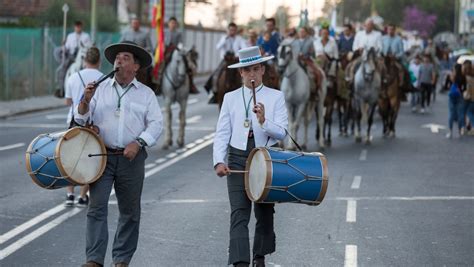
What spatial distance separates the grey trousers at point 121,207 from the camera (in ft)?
32.2

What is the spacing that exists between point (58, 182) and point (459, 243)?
15.2ft

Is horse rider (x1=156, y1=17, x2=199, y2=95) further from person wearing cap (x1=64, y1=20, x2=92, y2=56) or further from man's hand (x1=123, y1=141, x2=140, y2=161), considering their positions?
man's hand (x1=123, y1=141, x2=140, y2=161)

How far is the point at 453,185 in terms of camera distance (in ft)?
59.9

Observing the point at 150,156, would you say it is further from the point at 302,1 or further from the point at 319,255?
the point at 302,1

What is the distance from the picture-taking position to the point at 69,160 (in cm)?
978

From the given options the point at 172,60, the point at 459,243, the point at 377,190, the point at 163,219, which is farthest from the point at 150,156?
the point at 459,243

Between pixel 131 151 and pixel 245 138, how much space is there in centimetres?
91

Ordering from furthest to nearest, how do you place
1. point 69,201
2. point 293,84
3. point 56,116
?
point 56,116 < point 293,84 < point 69,201

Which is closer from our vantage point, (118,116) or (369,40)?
(118,116)

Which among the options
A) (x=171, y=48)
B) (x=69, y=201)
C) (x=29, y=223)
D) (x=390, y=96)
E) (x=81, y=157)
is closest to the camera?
(x=81, y=157)

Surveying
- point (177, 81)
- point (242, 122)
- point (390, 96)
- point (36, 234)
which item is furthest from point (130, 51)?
point (390, 96)

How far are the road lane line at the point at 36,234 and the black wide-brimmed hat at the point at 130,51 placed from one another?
233 cm

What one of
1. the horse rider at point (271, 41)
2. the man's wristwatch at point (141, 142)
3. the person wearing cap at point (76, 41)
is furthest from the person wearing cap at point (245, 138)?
the person wearing cap at point (76, 41)

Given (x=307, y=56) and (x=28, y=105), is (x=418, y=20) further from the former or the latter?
(x=307, y=56)
